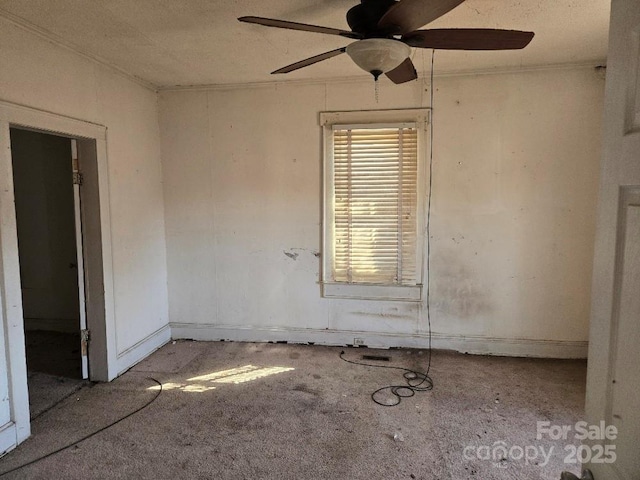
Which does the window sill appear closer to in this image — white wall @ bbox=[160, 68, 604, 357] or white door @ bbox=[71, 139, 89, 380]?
white wall @ bbox=[160, 68, 604, 357]

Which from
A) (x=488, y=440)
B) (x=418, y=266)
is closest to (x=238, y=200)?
(x=418, y=266)

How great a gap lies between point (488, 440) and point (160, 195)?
3.58 meters

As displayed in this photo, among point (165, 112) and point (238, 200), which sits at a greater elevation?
point (165, 112)

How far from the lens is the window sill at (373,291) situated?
148 inches

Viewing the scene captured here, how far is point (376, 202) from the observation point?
372 centimetres

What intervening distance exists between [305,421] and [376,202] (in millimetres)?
2028

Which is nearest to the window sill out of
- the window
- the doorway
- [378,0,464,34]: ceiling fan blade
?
the window

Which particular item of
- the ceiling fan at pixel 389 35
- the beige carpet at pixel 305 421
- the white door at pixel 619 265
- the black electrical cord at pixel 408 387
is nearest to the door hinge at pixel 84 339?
the beige carpet at pixel 305 421

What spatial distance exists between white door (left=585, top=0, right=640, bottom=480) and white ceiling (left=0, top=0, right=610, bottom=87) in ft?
5.64

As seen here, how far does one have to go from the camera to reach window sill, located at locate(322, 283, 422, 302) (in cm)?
376

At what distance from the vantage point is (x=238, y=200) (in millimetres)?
3979

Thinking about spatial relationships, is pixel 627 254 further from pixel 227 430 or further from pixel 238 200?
pixel 238 200

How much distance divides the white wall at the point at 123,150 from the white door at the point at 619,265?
294 centimetres

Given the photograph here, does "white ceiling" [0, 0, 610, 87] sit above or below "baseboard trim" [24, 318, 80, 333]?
above
